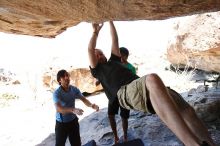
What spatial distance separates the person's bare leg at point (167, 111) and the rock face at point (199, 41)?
443cm

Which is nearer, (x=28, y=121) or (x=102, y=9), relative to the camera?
(x=102, y=9)

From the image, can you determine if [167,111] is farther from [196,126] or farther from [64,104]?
[64,104]

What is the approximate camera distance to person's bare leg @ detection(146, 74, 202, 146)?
2.60 meters

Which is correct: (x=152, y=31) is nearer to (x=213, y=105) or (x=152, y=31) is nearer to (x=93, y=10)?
(x=213, y=105)

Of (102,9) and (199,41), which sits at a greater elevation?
(102,9)

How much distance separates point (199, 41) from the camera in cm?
770

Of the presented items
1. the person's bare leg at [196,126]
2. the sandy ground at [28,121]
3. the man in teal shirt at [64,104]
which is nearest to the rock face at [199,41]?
the sandy ground at [28,121]

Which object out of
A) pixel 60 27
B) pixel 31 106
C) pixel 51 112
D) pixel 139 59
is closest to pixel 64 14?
pixel 60 27

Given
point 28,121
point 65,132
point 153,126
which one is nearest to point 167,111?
point 65,132

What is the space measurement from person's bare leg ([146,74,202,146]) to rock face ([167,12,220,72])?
4.43 metres

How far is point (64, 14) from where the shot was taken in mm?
3398

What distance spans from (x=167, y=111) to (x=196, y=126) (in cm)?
40

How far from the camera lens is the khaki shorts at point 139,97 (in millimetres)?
3154

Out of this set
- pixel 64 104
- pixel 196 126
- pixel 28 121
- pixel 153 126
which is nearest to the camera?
pixel 196 126
